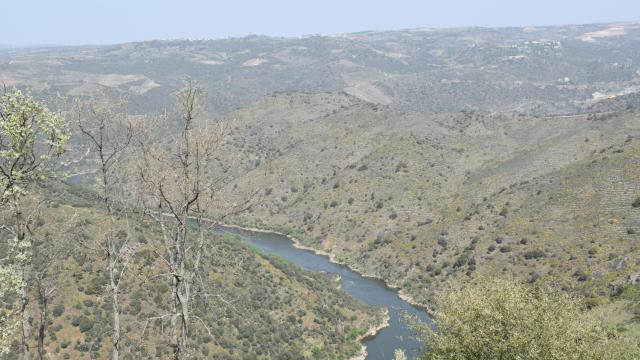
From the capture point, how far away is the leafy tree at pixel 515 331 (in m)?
22.1

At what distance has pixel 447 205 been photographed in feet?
335

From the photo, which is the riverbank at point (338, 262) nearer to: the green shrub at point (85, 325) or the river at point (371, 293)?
the river at point (371, 293)

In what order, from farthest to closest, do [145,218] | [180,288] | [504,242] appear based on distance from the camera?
[504,242], [145,218], [180,288]

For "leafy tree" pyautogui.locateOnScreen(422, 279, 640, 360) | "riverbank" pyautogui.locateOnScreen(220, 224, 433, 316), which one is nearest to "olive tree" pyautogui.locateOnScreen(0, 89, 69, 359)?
"leafy tree" pyautogui.locateOnScreen(422, 279, 640, 360)

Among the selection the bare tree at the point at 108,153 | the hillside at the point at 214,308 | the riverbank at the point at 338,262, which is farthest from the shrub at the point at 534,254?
the bare tree at the point at 108,153

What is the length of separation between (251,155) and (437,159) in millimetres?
51964

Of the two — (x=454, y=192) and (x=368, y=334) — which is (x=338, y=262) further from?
(x=368, y=334)

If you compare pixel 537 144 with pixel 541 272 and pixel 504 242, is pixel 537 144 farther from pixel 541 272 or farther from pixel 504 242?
pixel 541 272

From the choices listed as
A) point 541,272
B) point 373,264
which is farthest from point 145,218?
point 373,264

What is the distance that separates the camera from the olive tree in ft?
58.6

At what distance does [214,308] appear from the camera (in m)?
51.8

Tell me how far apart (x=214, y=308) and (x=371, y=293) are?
36.2 m

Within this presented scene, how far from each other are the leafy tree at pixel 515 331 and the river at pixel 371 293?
18.3m

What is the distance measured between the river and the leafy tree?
1832 cm
